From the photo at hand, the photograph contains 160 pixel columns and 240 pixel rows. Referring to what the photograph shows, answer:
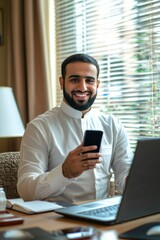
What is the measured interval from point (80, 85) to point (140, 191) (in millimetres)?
980

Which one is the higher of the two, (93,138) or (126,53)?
(126,53)

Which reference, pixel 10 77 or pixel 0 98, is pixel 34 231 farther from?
pixel 10 77

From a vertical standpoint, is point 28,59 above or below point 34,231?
above

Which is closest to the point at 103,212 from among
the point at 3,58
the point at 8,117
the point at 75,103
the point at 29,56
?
the point at 75,103

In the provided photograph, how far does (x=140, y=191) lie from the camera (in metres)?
1.13

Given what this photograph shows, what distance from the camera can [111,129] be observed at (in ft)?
6.85

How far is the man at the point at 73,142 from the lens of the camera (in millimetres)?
1806

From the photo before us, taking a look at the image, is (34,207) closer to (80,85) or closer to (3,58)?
(80,85)

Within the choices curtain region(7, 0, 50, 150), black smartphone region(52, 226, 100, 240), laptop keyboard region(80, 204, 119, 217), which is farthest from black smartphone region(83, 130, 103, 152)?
curtain region(7, 0, 50, 150)

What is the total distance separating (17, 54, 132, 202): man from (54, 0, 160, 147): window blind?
353mm

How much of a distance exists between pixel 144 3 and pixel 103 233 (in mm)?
1642

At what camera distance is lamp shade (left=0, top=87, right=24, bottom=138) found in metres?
2.48

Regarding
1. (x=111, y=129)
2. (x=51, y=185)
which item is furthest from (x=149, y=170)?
(x=111, y=129)

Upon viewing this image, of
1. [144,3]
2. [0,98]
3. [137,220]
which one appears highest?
[144,3]
